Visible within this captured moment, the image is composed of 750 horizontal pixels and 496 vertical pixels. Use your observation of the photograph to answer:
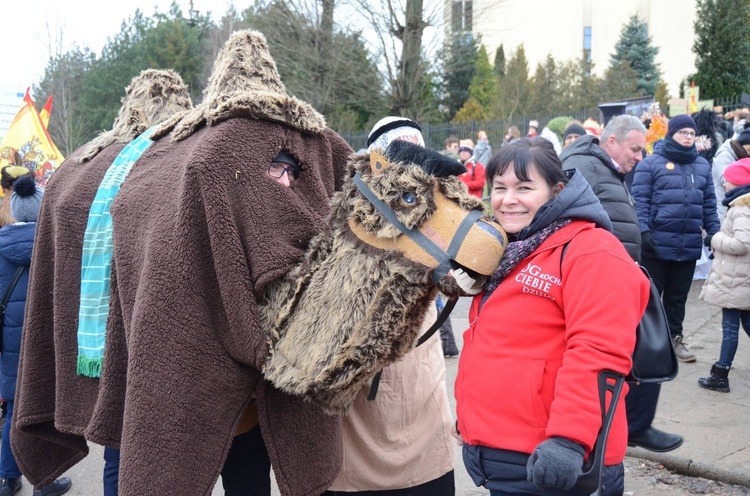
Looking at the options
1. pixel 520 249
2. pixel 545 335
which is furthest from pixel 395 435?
pixel 520 249

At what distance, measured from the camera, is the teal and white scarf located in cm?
263

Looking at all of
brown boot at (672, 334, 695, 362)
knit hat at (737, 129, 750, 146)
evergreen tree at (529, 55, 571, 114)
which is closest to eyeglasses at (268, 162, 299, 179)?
brown boot at (672, 334, 695, 362)

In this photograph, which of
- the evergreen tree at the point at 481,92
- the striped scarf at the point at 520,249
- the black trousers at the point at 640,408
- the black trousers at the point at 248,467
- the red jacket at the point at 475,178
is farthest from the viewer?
the evergreen tree at the point at 481,92

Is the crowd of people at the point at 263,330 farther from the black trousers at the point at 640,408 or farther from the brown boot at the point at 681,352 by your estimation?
Result: the brown boot at the point at 681,352

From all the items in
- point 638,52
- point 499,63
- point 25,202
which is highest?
point 638,52

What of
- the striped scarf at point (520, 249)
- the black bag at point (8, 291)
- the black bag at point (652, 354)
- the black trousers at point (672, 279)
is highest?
the striped scarf at point (520, 249)

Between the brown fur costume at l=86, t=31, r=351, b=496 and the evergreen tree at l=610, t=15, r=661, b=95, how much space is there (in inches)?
1270

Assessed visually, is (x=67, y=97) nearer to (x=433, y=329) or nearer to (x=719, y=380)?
(x=719, y=380)

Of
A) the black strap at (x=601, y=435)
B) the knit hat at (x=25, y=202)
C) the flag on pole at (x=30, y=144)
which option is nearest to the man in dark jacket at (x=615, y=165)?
the black strap at (x=601, y=435)

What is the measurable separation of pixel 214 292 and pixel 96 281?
70 centimetres

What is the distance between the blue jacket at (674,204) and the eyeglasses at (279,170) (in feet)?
15.3

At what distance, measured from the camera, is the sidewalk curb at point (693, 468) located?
161 inches

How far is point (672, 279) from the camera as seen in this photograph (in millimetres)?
6418

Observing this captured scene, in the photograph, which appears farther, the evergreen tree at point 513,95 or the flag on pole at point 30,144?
the evergreen tree at point 513,95
